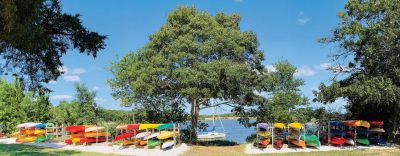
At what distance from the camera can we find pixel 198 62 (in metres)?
23.5

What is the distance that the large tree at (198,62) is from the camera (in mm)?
23086

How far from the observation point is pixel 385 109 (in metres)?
23.9

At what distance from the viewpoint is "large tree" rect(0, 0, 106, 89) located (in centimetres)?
805

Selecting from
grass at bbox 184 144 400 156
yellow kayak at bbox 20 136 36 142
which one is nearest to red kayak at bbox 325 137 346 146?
grass at bbox 184 144 400 156

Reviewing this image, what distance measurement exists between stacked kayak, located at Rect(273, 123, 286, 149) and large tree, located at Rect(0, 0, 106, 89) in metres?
13.4

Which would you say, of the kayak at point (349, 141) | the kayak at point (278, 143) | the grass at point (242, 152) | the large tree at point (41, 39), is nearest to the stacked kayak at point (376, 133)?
the kayak at point (349, 141)

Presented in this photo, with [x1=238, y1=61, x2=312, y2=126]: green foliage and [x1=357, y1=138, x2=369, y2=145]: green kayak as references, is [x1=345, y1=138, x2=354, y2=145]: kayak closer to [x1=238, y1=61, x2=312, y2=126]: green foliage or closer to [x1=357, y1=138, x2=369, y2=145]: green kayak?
[x1=357, y1=138, x2=369, y2=145]: green kayak

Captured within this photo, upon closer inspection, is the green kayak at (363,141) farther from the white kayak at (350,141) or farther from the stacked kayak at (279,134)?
the stacked kayak at (279,134)

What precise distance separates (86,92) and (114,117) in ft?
10.9

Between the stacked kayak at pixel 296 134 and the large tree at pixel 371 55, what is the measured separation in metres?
1.98

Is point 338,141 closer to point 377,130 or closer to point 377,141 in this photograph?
point 377,130

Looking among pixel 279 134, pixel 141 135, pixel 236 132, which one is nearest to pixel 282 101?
pixel 279 134

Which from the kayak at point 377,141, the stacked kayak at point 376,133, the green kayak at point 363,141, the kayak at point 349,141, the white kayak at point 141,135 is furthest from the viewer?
the white kayak at point 141,135

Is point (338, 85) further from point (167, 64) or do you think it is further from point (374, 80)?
point (167, 64)
